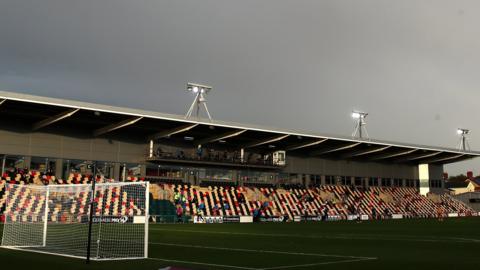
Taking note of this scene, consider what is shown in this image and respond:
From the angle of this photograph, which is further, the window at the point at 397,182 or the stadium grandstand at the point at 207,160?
the window at the point at 397,182

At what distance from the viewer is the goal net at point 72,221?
16.5 metres

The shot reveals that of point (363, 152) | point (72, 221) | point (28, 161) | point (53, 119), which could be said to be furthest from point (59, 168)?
point (363, 152)

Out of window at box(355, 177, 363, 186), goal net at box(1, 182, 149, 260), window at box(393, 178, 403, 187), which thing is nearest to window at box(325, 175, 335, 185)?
window at box(355, 177, 363, 186)

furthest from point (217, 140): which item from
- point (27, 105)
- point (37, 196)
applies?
point (37, 196)

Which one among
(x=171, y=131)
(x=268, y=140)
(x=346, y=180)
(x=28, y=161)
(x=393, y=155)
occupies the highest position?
(x=171, y=131)

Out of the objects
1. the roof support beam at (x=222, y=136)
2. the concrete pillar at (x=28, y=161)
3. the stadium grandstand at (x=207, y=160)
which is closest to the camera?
the stadium grandstand at (x=207, y=160)

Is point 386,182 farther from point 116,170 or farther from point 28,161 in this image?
point 28,161

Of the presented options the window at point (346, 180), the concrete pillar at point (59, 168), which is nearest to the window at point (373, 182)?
the window at point (346, 180)

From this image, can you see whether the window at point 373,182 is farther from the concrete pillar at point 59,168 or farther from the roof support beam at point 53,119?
the roof support beam at point 53,119

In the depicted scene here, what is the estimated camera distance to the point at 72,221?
84.6ft

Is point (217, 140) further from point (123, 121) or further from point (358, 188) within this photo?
point (358, 188)

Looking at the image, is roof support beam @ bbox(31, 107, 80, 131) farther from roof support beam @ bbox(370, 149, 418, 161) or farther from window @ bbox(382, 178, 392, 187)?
window @ bbox(382, 178, 392, 187)

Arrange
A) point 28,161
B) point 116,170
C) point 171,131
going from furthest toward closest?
point 116,170 → point 171,131 → point 28,161

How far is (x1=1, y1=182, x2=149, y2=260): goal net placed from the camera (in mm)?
16547
